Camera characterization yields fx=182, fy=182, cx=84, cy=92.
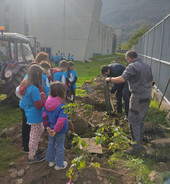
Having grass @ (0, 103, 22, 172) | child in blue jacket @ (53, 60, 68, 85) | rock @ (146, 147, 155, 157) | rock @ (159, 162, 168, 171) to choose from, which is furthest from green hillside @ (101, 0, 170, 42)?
rock @ (159, 162, 168, 171)

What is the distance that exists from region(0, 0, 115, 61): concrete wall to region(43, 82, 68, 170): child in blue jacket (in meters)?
24.3

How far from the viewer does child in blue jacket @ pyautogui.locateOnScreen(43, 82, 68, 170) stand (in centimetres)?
246

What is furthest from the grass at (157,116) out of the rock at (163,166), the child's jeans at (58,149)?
the child's jeans at (58,149)

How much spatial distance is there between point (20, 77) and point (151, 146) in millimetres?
3814

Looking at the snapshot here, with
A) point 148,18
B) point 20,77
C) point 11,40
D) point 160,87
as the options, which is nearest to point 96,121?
point 20,77

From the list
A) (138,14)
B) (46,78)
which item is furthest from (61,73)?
(138,14)

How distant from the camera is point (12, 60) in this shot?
18.2ft

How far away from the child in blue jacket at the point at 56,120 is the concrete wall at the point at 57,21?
2429 centimetres

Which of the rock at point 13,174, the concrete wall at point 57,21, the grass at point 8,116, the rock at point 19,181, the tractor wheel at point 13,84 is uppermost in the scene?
the concrete wall at point 57,21

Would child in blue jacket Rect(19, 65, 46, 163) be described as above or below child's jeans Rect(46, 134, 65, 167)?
above

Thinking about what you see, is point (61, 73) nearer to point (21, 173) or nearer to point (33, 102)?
point (33, 102)

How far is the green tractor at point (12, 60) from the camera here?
200 inches

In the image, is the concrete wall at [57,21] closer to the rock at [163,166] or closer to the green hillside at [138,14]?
the rock at [163,166]

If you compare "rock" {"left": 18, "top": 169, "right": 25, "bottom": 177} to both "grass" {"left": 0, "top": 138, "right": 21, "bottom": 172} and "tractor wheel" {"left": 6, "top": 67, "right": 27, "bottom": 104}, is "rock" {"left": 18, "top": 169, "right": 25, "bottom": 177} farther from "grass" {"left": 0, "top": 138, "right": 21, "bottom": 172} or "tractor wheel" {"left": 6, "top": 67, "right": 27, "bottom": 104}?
"tractor wheel" {"left": 6, "top": 67, "right": 27, "bottom": 104}
